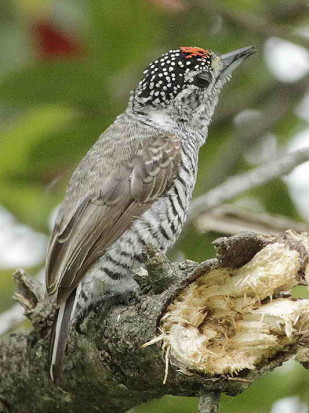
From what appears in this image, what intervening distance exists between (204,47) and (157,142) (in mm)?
978

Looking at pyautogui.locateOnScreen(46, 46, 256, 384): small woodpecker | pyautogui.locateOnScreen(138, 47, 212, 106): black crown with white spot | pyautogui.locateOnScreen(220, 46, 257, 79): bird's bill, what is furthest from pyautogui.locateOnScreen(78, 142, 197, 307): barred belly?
pyautogui.locateOnScreen(220, 46, 257, 79): bird's bill

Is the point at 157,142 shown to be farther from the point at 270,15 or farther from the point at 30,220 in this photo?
the point at 270,15

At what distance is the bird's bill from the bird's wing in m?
0.61

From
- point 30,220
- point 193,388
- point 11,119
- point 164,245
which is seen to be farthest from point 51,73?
point 193,388

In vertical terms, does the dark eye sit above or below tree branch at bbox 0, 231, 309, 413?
above

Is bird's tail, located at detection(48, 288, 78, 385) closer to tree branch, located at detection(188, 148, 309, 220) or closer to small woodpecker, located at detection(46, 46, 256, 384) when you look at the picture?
small woodpecker, located at detection(46, 46, 256, 384)

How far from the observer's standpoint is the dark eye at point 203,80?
4.97m

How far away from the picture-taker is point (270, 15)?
5.29 m

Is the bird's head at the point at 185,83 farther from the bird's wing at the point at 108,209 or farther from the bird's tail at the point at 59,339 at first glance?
the bird's tail at the point at 59,339

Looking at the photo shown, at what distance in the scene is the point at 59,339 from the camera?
3.46m

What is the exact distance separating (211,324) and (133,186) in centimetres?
144

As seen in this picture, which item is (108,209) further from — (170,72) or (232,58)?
(232,58)

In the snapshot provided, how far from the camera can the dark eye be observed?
4973 mm

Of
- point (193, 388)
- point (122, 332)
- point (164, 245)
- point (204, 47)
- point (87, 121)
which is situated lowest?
point (193, 388)
